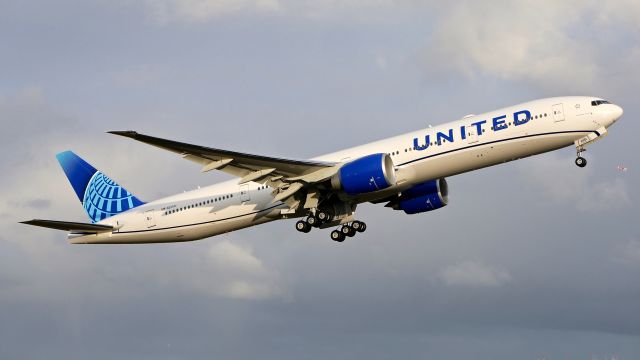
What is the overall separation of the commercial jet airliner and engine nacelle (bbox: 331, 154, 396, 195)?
0.15ft

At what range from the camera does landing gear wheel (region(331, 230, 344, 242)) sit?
53000mm

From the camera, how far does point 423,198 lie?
52656 millimetres

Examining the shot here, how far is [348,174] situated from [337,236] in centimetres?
793

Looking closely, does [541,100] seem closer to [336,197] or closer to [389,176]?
[389,176]

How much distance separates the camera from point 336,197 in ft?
165

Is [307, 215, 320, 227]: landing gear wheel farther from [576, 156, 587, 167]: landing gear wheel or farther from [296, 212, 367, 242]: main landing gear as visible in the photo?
[576, 156, 587, 167]: landing gear wheel

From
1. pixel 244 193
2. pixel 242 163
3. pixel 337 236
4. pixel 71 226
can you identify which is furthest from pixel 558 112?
pixel 71 226

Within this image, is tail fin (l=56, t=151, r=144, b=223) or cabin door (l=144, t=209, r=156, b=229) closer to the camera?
cabin door (l=144, t=209, r=156, b=229)

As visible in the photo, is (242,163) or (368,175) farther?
(242,163)

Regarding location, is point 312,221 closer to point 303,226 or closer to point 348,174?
point 303,226

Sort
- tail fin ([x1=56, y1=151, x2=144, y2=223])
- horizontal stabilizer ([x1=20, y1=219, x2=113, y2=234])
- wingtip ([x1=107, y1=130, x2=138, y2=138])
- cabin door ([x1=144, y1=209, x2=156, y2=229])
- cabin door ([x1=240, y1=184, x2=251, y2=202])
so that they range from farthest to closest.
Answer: tail fin ([x1=56, y1=151, x2=144, y2=223])
cabin door ([x1=144, y1=209, x2=156, y2=229])
cabin door ([x1=240, y1=184, x2=251, y2=202])
horizontal stabilizer ([x1=20, y1=219, x2=113, y2=234])
wingtip ([x1=107, y1=130, x2=138, y2=138])

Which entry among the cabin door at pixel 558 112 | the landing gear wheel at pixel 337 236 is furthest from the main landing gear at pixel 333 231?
the cabin door at pixel 558 112

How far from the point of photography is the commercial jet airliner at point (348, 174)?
45312mm

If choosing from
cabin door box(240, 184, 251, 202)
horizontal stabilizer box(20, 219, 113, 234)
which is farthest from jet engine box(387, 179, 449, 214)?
horizontal stabilizer box(20, 219, 113, 234)
